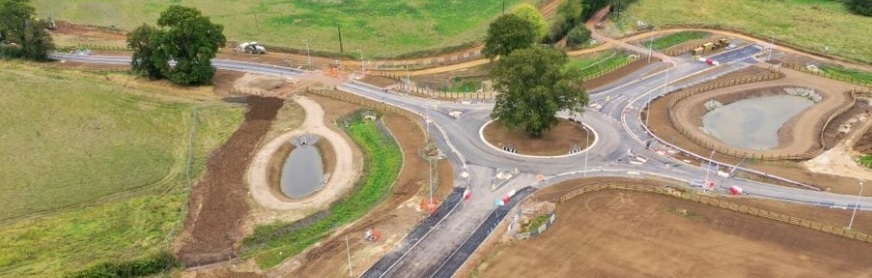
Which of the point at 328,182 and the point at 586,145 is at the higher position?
the point at 586,145

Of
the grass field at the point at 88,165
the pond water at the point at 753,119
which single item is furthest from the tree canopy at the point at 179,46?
the pond water at the point at 753,119

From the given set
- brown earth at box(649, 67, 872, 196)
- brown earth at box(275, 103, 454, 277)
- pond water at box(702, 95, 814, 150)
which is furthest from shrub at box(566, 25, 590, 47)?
brown earth at box(275, 103, 454, 277)

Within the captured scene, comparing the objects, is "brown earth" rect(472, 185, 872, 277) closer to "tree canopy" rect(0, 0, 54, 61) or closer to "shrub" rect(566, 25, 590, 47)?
"shrub" rect(566, 25, 590, 47)

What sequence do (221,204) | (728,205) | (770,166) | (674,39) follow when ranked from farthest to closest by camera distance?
(674,39), (770,166), (221,204), (728,205)

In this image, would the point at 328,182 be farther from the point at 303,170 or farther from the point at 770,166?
the point at 770,166

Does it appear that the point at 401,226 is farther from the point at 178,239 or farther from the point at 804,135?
the point at 804,135

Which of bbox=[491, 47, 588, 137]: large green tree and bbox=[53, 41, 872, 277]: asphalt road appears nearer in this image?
bbox=[53, 41, 872, 277]: asphalt road

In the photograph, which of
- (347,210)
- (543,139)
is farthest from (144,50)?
(543,139)
